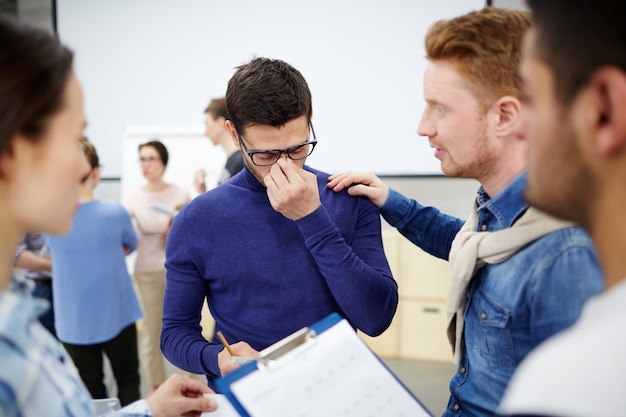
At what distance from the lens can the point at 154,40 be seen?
4.18m

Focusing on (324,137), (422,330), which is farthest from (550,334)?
(324,137)

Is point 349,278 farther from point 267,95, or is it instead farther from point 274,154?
point 267,95

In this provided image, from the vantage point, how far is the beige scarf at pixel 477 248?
2.74 feet

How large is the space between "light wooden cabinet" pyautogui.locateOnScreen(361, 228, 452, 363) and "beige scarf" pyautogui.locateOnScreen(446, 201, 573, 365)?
248 cm

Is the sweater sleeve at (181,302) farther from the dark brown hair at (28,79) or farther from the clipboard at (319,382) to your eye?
the dark brown hair at (28,79)

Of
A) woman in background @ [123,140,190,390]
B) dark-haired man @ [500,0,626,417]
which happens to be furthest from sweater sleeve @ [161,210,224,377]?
→ woman in background @ [123,140,190,390]

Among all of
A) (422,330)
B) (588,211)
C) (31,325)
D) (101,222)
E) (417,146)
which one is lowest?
(422,330)

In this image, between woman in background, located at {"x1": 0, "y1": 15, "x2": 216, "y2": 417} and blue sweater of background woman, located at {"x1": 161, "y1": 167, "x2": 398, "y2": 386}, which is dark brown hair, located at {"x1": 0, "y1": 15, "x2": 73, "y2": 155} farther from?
blue sweater of background woman, located at {"x1": 161, "y1": 167, "x2": 398, "y2": 386}

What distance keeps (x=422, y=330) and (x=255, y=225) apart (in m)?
2.63

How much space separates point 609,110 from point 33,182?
25.6 inches

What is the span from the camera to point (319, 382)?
2.70 ft

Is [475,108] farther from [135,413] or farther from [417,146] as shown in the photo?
[417,146]

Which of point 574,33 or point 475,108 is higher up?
point 574,33

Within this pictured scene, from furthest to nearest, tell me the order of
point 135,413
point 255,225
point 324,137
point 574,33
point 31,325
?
1. point 324,137
2. point 255,225
3. point 135,413
4. point 31,325
5. point 574,33
